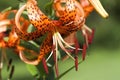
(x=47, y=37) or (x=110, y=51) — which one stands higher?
(x=47, y=37)

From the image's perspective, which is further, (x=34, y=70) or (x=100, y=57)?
(x=100, y=57)

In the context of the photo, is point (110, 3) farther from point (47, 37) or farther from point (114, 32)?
point (47, 37)

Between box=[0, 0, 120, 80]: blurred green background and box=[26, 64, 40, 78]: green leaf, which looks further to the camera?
box=[0, 0, 120, 80]: blurred green background

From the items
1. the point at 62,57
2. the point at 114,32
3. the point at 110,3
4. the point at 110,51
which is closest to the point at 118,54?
the point at 110,51

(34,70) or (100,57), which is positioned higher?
(34,70)

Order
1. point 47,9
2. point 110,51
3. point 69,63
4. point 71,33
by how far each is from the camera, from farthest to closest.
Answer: point 110,51 → point 69,63 → point 71,33 → point 47,9

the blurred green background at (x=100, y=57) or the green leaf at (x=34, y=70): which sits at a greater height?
the green leaf at (x=34, y=70)

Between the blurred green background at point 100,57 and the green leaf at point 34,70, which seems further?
the blurred green background at point 100,57

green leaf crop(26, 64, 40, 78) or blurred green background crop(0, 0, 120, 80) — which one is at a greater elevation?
green leaf crop(26, 64, 40, 78)
